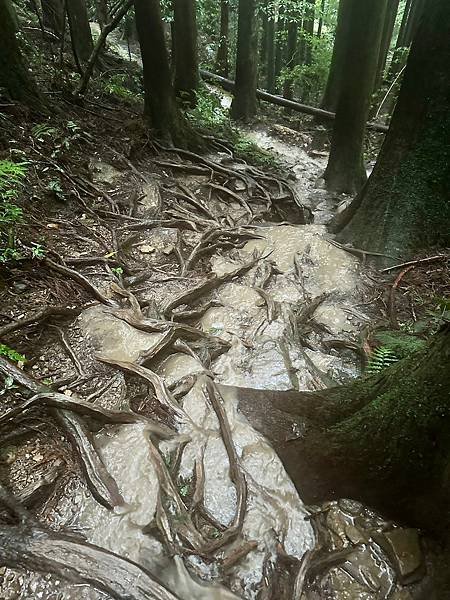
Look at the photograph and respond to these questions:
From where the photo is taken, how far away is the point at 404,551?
246cm

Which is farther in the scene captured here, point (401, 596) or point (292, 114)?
point (292, 114)

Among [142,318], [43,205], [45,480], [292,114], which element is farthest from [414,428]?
[292,114]

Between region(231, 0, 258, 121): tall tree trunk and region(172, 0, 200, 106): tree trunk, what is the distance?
2.57 meters

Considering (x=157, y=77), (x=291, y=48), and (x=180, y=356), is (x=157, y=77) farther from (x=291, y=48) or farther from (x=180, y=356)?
(x=291, y=48)

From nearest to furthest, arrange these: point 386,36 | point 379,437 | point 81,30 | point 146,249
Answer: point 379,437
point 146,249
point 81,30
point 386,36

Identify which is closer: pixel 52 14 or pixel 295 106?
pixel 52 14

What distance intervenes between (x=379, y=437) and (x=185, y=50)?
10765mm

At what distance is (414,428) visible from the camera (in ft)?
7.67

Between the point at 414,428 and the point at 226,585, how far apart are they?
1.37 m

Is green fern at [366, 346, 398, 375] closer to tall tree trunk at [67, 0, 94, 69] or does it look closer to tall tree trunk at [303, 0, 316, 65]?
tall tree trunk at [67, 0, 94, 69]

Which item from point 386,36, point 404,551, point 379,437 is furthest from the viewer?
point 386,36

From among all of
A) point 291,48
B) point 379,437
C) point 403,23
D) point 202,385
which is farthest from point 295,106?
point 403,23

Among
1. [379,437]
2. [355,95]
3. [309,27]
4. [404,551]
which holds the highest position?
[309,27]

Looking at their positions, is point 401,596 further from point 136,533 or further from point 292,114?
point 292,114
